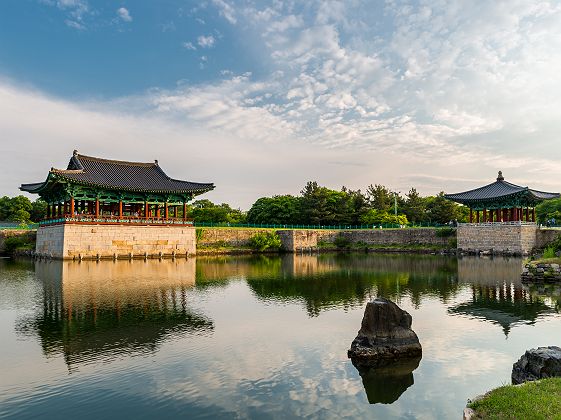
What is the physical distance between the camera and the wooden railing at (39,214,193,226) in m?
40.1

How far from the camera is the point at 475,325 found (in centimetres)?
1487

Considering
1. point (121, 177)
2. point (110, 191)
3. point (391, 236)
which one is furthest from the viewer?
point (391, 236)

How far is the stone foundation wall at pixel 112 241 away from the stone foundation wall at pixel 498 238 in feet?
110

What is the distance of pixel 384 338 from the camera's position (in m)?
11.5

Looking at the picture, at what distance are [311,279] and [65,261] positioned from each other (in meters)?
23.3

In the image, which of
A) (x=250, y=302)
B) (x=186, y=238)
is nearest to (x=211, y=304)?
(x=250, y=302)

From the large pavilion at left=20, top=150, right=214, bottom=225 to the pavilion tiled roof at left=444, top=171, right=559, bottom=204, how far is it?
1271 inches

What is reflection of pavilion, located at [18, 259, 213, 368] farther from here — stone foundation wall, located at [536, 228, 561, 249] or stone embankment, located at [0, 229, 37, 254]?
stone foundation wall, located at [536, 228, 561, 249]

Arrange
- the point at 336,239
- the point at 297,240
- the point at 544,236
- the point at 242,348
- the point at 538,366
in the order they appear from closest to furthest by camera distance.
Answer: the point at 538,366, the point at 242,348, the point at 544,236, the point at 297,240, the point at 336,239

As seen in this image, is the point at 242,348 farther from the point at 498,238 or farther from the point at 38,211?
the point at 38,211

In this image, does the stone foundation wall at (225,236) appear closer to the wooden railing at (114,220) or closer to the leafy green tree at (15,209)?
the wooden railing at (114,220)

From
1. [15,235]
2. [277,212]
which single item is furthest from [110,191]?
[277,212]

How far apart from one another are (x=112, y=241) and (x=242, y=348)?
110ft

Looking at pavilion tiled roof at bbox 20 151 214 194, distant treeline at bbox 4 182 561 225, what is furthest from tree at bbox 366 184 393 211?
pavilion tiled roof at bbox 20 151 214 194
